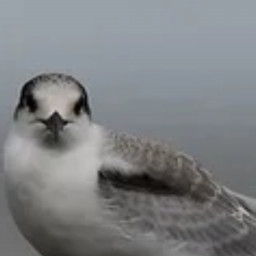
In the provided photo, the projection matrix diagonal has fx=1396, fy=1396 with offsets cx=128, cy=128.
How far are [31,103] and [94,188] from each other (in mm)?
394

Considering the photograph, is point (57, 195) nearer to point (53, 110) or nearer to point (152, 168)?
point (53, 110)

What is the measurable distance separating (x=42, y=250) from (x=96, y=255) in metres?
0.25

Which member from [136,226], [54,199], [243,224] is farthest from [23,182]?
[243,224]

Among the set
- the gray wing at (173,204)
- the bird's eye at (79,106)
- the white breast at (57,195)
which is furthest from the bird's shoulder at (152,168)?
the bird's eye at (79,106)

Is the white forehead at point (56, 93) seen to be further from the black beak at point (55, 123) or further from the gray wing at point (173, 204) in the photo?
the gray wing at point (173, 204)

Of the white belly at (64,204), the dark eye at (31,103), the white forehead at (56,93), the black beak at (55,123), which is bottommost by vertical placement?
the white belly at (64,204)

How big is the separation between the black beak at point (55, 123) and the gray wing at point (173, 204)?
0.26 metres

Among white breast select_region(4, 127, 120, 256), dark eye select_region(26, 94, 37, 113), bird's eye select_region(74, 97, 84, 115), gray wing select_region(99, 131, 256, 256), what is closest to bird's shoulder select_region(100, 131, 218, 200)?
gray wing select_region(99, 131, 256, 256)

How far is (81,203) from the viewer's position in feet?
16.8

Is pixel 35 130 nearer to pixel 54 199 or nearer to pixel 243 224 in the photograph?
pixel 54 199

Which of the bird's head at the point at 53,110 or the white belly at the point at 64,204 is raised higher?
the bird's head at the point at 53,110

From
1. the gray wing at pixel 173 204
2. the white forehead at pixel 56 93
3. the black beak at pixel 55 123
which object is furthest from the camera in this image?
the gray wing at pixel 173 204

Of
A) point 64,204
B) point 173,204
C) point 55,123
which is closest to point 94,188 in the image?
point 64,204

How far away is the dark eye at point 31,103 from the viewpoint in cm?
518
